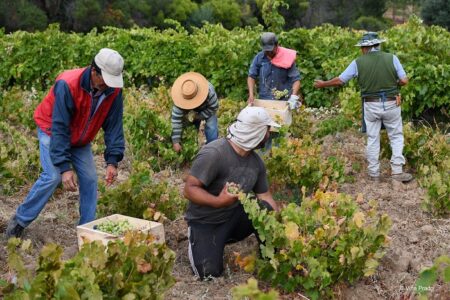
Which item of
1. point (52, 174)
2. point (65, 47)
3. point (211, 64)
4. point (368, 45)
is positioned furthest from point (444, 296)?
point (65, 47)

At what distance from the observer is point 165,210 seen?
5.30 m

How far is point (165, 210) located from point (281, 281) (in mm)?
1523

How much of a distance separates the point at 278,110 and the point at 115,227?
8.42 ft

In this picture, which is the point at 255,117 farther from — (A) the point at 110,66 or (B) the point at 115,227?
(B) the point at 115,227

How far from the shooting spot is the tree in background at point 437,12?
36.7 meters

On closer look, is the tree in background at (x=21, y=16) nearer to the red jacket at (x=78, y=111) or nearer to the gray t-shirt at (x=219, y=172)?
the red jacket at (x=78, y=111)

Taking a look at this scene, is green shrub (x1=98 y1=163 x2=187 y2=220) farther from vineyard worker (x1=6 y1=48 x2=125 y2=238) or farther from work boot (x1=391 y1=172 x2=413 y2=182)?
work boot (x1=391 y1=172 x2=413 y2=182)

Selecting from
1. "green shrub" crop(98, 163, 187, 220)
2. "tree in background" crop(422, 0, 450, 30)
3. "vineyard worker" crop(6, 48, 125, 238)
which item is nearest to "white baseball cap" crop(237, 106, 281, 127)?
"vineyard worker" crop(6, 48, 125, 238)

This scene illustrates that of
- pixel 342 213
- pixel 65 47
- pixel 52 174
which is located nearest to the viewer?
pixel 342 213

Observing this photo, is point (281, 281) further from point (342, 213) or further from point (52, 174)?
point (52, 174)

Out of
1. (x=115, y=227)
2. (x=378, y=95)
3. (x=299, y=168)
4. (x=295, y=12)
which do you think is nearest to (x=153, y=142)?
(x=299, y=168)

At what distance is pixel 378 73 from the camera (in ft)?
21.0

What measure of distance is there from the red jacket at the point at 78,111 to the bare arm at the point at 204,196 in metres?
0.84

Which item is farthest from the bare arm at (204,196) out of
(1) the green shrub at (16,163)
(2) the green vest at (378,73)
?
(2) the green vest at (378,73)
